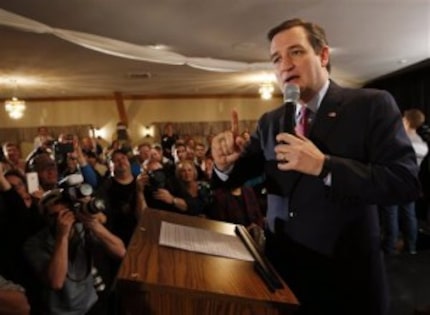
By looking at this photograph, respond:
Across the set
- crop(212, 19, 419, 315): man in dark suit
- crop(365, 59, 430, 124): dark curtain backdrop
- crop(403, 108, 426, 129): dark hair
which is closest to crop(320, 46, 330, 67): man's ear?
crop(212, 19, 419, 315): man in dark suit

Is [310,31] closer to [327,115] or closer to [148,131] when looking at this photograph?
[327,115]

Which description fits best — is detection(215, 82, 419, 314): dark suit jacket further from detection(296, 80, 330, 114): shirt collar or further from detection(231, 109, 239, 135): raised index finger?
detection(231, 109, 239, 135): raised index finger

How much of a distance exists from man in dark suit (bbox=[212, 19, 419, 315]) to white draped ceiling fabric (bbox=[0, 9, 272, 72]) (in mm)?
2570

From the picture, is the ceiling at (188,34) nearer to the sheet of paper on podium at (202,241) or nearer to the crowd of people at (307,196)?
the crowd of people at (307,196)

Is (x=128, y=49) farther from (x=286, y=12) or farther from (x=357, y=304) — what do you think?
(x=357, y=304)

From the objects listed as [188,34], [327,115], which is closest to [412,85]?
[188,34]

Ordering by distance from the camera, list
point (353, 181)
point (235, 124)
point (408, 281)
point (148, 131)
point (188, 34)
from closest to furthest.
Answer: point (353, 181) → point (235, 124) → point (408, 281) → point (188, 34) → point (148, 131)

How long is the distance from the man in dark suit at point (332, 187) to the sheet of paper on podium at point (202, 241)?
6.1 inches

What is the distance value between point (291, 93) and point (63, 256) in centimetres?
111

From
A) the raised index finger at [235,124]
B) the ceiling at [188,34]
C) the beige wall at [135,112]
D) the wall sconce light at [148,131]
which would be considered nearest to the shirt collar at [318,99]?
the raised index finger at [235,124]

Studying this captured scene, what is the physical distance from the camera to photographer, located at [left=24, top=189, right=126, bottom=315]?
57.7 inches

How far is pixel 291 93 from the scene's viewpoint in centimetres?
92

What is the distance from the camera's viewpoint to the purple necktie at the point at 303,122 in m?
1.01

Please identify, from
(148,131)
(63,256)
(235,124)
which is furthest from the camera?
(148,131)
